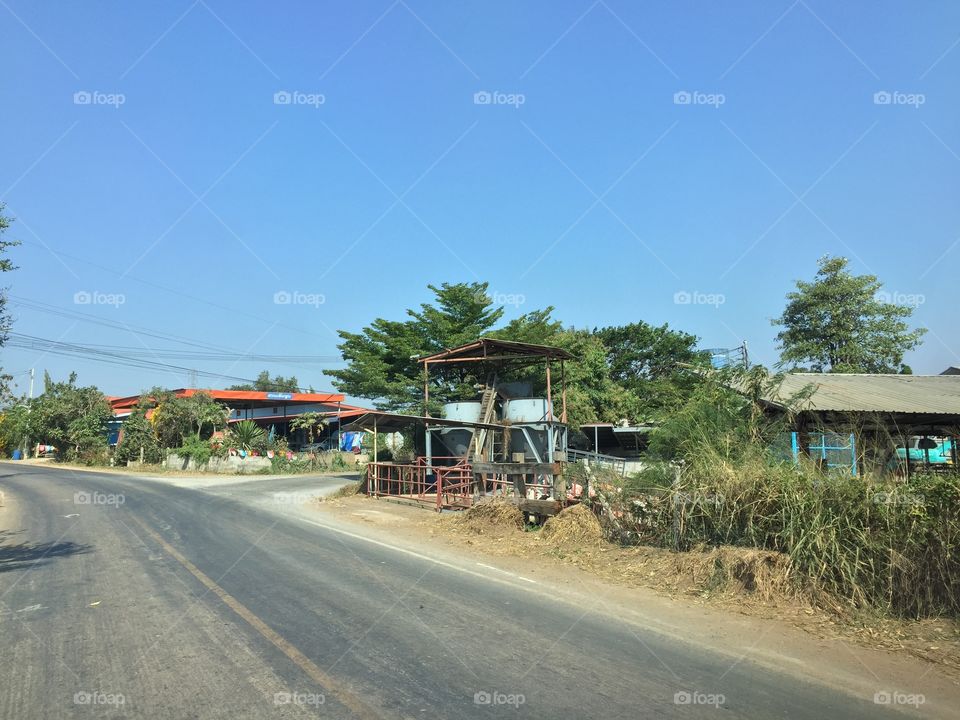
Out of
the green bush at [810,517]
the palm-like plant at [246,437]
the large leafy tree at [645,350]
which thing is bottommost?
the green bush at [810,517]

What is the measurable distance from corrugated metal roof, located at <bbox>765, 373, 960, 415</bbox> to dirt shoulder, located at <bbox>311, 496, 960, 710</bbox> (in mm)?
4573

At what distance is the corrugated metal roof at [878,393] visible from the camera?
14969 mm

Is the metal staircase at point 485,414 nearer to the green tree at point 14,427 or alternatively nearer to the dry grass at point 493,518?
the dry grass at point 493,518

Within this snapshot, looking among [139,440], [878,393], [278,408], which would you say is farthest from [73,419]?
[878,393]

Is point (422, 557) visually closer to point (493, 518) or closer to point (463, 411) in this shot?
point (493, 518)

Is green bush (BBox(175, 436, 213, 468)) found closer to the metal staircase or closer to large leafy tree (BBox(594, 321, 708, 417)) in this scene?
the metal staircase

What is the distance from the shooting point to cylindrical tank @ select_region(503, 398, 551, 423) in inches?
1017

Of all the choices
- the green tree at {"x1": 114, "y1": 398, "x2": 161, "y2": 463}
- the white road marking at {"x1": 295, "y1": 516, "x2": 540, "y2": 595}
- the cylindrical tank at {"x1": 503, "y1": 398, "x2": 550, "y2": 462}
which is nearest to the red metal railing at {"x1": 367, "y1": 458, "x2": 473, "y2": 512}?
the cylindrical tank at {"x1": 503, "y1": 398, "x2": 550, "y2": 462}

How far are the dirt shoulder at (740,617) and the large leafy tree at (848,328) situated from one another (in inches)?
1013

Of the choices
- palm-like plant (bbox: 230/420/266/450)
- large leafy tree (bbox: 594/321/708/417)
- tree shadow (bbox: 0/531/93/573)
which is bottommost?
tree shadow (bbox: 0/531/93/573)

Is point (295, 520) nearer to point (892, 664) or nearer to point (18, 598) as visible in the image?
point (18, 598)

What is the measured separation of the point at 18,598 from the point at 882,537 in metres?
10.3

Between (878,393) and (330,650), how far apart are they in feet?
53.7

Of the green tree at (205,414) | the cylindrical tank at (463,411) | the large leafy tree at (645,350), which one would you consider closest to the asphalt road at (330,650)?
the cylindrical tank at (463,411)
